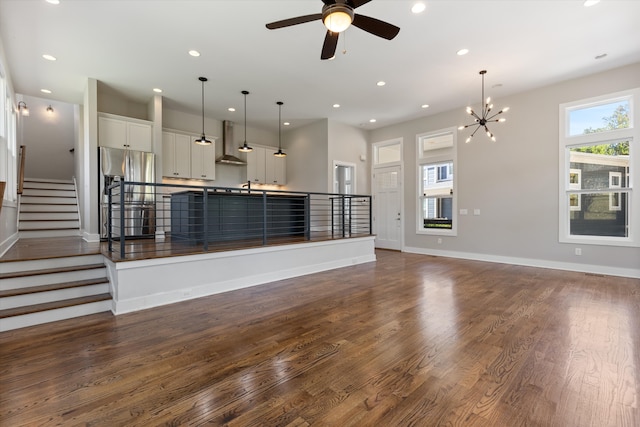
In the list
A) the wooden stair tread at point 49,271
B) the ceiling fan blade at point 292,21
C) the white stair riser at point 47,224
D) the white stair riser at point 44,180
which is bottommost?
the wooden stair tread at point 49,271

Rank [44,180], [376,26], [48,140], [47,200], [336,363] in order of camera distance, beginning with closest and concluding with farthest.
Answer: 1. [336,363]
2. [376,26]
3. [47,200]
4. [44,180]
5. [48,140]

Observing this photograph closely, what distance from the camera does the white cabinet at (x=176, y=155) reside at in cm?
675

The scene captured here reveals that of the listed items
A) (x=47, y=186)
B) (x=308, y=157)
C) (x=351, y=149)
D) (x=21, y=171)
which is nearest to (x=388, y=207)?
(x=351, y=149)

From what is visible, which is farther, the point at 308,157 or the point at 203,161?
the point at 308,157

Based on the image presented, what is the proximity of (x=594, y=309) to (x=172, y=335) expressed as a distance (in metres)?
4.56

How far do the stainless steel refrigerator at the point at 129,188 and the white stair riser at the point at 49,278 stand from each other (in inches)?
72.6

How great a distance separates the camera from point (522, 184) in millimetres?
5910

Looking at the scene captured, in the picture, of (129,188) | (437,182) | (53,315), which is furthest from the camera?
(437,182)

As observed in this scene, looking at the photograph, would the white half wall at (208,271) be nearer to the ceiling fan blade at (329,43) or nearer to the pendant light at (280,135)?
the ceiling fan blade at (329,43)

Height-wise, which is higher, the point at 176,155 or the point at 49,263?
the point at 176,155

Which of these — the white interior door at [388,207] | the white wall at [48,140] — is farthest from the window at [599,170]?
the white wall at [48,140]

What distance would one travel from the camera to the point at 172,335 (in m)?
2.65

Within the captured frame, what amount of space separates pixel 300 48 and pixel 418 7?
171 cm

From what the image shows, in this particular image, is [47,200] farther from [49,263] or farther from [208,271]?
[208,271]
